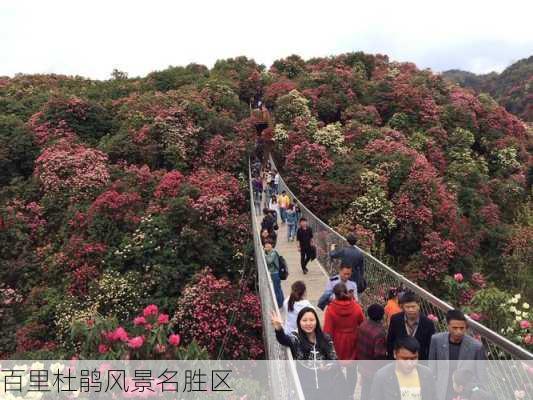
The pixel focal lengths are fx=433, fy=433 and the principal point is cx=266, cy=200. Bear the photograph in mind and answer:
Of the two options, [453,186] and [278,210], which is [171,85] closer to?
[278,210]

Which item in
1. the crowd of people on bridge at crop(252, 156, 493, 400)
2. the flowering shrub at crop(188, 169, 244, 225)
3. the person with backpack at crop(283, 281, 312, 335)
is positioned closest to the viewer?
the crowd of people on bridge at crop(252, 156, 493, 400)

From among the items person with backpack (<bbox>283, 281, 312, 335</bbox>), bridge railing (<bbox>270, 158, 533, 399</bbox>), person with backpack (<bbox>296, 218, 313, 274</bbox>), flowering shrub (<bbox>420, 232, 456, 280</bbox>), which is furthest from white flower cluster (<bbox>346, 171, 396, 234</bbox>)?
person with backpack (<bbox>283, 281, 312, 335</bbox>)

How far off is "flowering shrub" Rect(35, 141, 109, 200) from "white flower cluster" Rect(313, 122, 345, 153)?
7.25m

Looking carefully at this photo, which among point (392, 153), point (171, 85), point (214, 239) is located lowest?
point (214, 239)

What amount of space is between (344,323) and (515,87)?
1918 inches

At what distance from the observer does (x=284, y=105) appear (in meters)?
18.1

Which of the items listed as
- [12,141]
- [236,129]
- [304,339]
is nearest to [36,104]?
[12,141]

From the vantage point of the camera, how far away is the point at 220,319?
8727 millimetres

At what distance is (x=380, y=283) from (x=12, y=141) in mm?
14138

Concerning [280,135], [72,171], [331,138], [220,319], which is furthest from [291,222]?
[280,135]

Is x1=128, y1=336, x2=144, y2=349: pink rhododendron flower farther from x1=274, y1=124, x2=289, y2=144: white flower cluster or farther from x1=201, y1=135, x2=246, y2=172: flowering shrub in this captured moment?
x1=274, y1=124, x2=289, y2=144: white flower cluster

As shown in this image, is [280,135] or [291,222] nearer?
[291,222]

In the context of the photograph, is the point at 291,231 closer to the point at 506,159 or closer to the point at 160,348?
the point at 160,348

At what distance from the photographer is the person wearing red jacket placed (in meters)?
3.14
